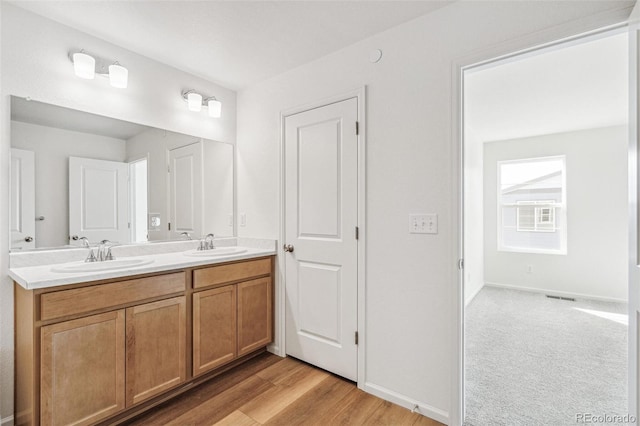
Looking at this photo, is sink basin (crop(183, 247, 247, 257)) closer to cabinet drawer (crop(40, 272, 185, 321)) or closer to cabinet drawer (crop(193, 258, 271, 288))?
cabinet drawer (crop(193, 258, 271, 288))

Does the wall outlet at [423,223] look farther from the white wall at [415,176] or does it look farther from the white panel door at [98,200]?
the white panel door at [98,200]

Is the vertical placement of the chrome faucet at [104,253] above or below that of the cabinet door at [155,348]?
above

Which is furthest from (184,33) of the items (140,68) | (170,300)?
(170,300)

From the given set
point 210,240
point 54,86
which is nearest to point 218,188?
point 210,240

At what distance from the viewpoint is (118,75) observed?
6.58 feet

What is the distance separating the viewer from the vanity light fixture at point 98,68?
187 cm

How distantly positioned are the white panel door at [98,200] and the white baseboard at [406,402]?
2027mm

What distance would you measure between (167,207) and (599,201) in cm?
558

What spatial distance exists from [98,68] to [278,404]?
8.17 feet

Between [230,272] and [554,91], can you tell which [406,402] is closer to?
[230,272]

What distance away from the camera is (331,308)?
2.25 metres

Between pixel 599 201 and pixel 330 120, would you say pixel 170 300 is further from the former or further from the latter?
pixel 599 201

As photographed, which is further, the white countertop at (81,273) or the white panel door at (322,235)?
the white panel door at (322,235)

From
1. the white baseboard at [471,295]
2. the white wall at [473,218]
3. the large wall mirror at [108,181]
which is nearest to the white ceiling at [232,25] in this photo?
the large wall mirror at [108,181]
